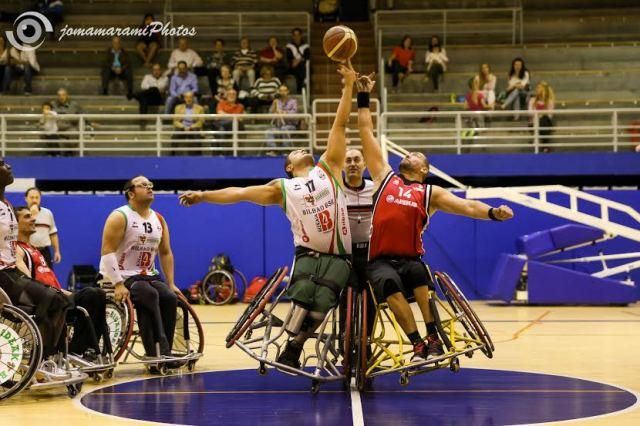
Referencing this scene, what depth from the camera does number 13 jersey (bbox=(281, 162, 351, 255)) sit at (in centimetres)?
826

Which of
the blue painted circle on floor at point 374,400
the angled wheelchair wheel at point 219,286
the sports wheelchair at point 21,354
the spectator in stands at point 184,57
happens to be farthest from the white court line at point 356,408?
the spectator in stands at point 184,57

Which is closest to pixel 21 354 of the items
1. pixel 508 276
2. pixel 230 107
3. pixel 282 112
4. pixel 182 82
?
pixel 508 276

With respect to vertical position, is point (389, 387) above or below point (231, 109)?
below

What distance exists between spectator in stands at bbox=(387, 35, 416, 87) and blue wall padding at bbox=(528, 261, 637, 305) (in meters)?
6.39

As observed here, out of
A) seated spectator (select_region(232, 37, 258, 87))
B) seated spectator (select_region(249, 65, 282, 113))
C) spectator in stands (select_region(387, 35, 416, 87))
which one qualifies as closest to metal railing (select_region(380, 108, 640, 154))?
spectator in stands (select_region(387, 35, 416, 87))

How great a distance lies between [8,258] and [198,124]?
10.8 meters

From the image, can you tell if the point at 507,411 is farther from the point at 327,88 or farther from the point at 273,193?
the point at 327,88

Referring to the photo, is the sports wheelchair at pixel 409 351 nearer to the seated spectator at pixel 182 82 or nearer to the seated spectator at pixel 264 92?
the seated spectator at pixel 264 92

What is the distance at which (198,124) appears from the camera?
18578mm

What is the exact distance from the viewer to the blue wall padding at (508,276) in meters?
15.9

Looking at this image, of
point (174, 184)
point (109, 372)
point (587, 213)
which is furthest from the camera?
point (174, 184)

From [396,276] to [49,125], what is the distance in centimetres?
1171

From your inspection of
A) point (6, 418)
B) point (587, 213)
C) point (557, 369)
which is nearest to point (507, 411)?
point (557, 369)

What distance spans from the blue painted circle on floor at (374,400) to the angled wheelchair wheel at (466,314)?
36 cm
